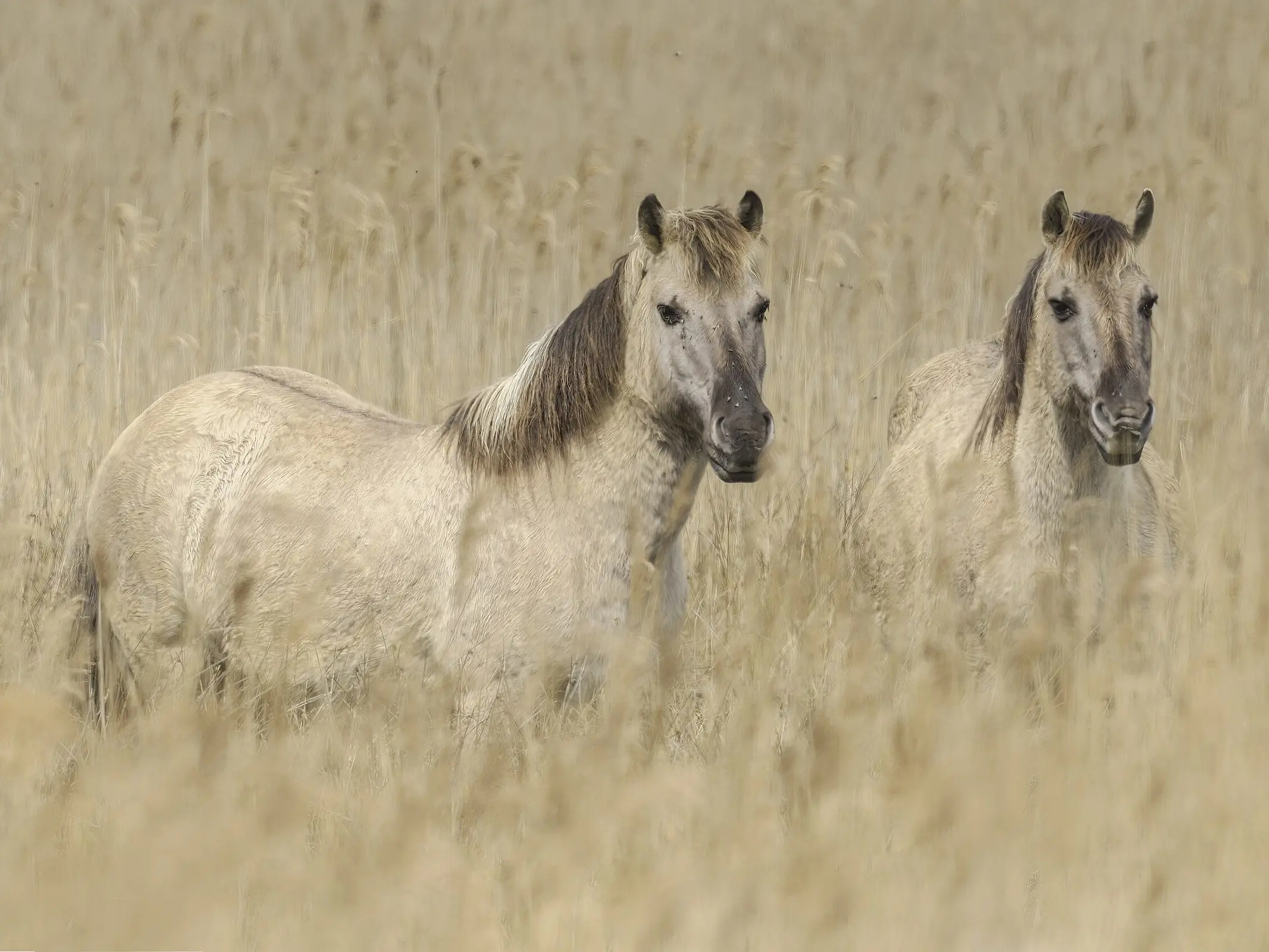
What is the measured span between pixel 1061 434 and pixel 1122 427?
0.49 m

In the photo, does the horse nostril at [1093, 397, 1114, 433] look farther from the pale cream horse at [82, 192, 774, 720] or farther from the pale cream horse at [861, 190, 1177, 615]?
the pale cream horse at [82, 192, 774, 720]

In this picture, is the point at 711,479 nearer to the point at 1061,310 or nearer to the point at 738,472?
the point at 1061,310

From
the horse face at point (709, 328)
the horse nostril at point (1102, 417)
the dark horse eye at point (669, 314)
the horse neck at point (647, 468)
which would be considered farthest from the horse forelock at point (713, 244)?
the horse nostril at point (1102, 417)

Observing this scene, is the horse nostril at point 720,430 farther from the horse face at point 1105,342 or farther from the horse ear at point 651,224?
the horse face at point 1105,342

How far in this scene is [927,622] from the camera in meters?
4.81

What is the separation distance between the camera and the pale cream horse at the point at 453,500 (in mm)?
4285

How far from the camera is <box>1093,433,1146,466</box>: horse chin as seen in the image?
4621 millimetres

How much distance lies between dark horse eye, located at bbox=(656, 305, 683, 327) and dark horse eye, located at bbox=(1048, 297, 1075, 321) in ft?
4.58

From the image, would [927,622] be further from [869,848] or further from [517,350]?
[517,350]

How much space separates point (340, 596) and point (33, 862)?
1.86 meters

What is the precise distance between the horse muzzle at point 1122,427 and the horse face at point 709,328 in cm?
108

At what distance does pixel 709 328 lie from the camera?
14.0 ft

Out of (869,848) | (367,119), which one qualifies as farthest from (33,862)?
(367,119)

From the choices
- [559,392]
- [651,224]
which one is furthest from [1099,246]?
[559,392]
